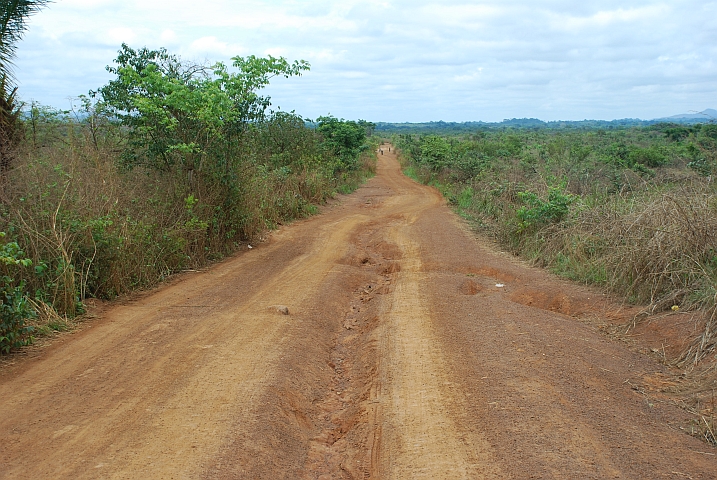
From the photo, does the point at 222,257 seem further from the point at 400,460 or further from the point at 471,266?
the point at 400,460

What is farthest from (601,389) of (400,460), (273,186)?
(273,186)

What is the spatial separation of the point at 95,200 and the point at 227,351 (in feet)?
12.2

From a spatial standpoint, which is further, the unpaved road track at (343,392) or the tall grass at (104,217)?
the tall grass at (104,217)

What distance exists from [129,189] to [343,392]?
19.6ft

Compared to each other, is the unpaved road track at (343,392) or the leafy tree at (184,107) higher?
the leafy tree at (184,107)

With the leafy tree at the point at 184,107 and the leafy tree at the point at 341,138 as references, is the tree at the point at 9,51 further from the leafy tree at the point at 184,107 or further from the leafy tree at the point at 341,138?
the leafy tree at the point at 341,138

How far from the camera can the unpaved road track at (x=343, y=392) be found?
4156 mm

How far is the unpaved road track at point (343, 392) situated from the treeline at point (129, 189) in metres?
0.64

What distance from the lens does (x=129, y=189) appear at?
33.1 ft

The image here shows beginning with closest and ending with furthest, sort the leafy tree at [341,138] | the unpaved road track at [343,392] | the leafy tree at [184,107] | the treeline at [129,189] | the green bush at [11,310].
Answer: the unpaved road track at [343,392]
the green bush at [11,310]
the treeline at [129,189]
the leafy tree at [184,107]
the leafy tree at [341,138]

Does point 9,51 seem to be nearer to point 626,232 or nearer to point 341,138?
point 626,232

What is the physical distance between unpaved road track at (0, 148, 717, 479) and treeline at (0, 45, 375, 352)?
25.2 inches

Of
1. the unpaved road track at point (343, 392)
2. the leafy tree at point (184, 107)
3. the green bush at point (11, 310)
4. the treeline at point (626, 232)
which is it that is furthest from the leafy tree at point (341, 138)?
the green bush at point (11, 310)

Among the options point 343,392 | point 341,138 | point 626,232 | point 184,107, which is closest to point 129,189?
point 184,107
